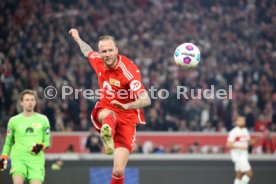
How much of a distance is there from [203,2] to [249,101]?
20.4 ft

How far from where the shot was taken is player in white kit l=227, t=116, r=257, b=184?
14.5m

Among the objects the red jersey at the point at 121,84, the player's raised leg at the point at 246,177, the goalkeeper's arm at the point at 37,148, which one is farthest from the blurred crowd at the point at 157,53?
the red jersey at the point at 121,84

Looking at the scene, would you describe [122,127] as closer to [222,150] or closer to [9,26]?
[222,150]

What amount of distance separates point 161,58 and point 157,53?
1.17 ft

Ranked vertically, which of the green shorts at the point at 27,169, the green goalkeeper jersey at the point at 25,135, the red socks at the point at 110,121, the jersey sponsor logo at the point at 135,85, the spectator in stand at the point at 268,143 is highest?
the jersey sponsor logo at the point at 135,85

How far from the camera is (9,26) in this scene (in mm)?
21641

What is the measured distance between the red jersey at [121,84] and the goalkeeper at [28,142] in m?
1.39

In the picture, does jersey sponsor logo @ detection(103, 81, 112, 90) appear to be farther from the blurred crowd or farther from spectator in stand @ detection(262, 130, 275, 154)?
spectator in stand @ detection(262, 130, 275, 154)

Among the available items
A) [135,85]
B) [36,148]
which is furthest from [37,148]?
[135,85]

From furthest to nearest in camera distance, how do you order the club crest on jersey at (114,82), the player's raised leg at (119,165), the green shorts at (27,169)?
the green shorts at (27,169), the club crest on jersey at (114,82), the player's raised leg at (119,165)

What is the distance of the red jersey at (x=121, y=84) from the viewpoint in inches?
340

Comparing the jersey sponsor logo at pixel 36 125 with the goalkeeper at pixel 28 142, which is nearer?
the goalkeeper at pixel 28 142

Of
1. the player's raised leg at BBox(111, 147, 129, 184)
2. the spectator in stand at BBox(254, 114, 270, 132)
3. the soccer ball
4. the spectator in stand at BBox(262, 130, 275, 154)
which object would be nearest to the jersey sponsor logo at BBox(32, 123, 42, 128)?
the player's raised leg at BBox(111, 147, 129, 184)

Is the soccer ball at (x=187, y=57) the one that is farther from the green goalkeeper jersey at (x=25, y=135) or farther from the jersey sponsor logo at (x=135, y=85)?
the green goalkeeper jersey at (x=25, y=135)
